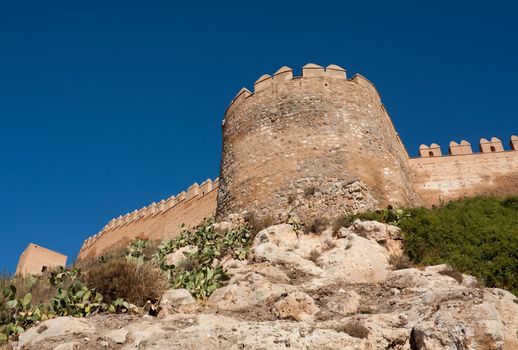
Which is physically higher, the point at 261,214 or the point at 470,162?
the point at 470,162

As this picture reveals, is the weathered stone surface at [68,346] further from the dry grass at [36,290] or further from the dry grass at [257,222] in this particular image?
the dry grass at [257,222]

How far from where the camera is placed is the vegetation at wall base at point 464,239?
373 inches

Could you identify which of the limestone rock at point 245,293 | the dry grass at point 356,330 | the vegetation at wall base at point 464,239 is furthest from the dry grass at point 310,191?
the dry grass at point 356,330

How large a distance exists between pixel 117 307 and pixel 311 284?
9.38ft

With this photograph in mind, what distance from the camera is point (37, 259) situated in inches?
1091

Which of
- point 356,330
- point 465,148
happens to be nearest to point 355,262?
point 356,330

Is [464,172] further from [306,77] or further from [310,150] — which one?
[310,150]

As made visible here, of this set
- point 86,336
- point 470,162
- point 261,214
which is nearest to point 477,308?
point 86,336

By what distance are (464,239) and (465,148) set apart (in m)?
10.2

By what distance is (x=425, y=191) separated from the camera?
18.5 meters

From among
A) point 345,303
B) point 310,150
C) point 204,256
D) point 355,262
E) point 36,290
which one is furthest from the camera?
point 310,150

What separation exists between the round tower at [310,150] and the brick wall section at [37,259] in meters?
16.1

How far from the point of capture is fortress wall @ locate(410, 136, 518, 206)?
18.5 metres

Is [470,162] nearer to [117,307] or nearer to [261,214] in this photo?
[261,214]
